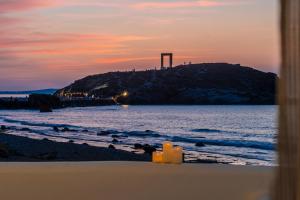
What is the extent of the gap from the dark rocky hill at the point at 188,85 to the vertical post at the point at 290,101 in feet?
86.6

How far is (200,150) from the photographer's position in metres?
15.8

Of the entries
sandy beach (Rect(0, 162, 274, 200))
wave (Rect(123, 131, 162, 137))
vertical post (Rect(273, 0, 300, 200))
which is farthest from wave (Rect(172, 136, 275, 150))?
vertical post (Rect(273, 0, 300, 200))

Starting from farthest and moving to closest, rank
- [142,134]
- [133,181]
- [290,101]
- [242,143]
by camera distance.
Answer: [142,134] < [242,143] < [133,181] < [290,101]

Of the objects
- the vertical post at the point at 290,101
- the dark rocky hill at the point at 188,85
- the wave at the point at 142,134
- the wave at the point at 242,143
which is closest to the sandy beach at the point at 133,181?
the vertical post at the point at 290,101

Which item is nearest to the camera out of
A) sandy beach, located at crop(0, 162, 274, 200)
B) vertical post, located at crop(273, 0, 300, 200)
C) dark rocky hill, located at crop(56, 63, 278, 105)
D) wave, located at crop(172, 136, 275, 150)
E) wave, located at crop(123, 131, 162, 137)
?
vertical post, located at crop(273, 0, 300, 200)

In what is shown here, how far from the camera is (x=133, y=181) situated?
2.57m

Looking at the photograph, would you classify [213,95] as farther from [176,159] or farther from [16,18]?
[176,159]

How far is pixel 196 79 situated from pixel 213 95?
20.8ft

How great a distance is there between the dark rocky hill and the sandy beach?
2507cm

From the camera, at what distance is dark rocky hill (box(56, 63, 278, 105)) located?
30281 mm

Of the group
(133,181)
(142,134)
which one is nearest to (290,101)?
(133,181)

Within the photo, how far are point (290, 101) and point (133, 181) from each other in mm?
1492

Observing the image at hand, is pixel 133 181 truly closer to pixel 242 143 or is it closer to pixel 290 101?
pixel 290 101

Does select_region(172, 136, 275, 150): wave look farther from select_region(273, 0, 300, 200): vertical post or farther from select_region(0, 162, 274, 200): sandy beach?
select_region(273, 0, 300, 200): vertical post
